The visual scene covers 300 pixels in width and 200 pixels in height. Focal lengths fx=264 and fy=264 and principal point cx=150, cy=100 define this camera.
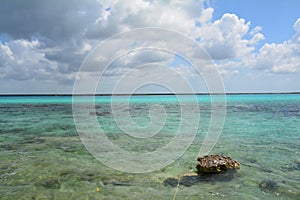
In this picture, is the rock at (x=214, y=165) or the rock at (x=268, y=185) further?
the rock at (x=214, y=165)

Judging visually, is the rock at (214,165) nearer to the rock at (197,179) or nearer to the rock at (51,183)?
the rock at (197,179)

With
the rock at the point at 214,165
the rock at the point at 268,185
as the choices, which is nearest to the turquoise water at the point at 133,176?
the rock at the point at 268,185

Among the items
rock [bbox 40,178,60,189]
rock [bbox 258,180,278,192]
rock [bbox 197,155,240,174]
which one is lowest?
rock [bbox 40,178,60,189]

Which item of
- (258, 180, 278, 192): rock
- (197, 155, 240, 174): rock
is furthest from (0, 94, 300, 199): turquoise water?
(197, 155, 240, 174): rock

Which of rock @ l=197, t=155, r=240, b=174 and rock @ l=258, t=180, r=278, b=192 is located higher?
rock @ l=197, t=155, r=240, b=174

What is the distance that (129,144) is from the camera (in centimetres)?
1842

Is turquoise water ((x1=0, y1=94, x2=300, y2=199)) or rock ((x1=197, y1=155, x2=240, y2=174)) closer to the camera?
turquoise water ((x1=0, y1=94, x2=300, y2=199))

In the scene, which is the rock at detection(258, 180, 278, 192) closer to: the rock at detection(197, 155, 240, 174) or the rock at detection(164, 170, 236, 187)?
the rock at detection(164, 170, 236, 187)

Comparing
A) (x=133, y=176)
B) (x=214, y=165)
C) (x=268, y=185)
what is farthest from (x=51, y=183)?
(x=268, y=185)

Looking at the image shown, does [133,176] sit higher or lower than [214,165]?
lower

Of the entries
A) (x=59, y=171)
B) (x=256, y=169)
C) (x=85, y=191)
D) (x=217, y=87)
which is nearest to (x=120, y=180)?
(x=85, y=191)

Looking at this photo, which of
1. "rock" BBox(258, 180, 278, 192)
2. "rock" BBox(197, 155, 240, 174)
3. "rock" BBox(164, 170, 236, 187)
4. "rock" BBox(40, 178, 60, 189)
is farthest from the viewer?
"rock" BBox(197, 155, 240, 174)

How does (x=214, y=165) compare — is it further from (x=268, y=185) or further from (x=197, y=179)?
(x=268, y=185)

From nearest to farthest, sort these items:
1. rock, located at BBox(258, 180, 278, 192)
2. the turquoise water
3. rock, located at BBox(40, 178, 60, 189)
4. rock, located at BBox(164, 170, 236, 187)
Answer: the turquoise water
rock, located at BBox(258, 180, 278, 192)
rock, located at BBox(40, 178, 60, 189)
rock, located at BBox(164, 170, 236, 187)
